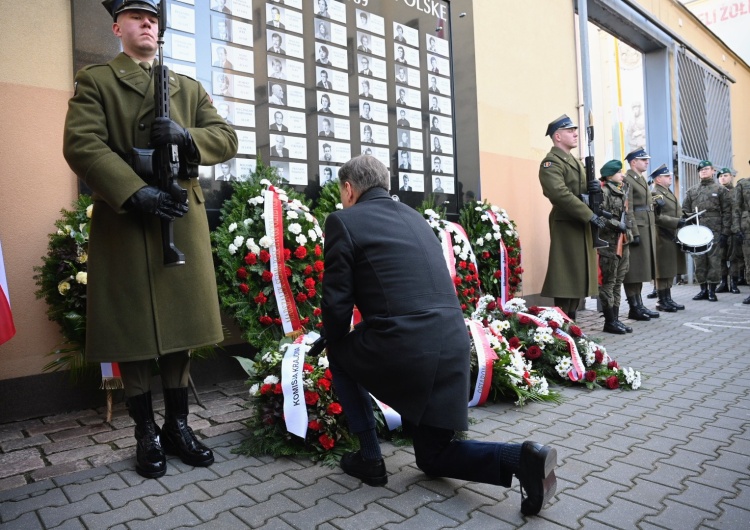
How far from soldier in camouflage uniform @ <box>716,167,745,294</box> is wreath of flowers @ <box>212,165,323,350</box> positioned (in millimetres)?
9032

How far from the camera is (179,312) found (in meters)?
2.85

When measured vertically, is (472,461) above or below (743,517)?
above

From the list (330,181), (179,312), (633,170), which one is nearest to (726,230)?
(633,170)

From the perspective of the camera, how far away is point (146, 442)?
9.14 ft

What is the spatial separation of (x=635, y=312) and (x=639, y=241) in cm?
95

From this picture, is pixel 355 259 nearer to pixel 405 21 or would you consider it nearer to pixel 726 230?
pixel 405 21

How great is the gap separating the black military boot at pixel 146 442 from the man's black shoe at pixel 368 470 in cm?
91

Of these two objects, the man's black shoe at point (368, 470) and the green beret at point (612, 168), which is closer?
the man's black shoe at point (368, 470)

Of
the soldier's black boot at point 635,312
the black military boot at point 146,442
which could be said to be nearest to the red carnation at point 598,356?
the black military boot at point 146,442

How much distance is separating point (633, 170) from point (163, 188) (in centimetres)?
696

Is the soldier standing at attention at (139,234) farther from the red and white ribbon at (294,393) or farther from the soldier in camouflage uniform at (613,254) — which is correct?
the soldier in camouflage uniform at (613,254)

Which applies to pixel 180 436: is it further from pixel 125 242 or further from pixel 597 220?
pixel 597 220

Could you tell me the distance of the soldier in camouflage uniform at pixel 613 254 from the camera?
6.73 meters

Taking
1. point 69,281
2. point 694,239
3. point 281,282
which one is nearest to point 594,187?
point 694,239
